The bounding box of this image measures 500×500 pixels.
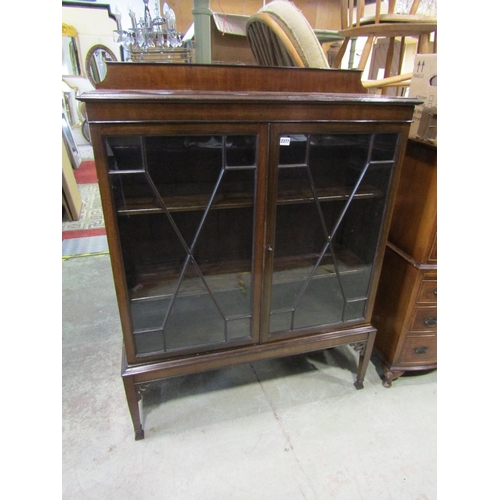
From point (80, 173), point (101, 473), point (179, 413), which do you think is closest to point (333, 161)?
point (179, 413)

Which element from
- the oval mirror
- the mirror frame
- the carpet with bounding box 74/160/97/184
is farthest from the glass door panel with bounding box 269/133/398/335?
the mirror frame

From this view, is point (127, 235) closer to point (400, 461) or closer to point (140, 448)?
point (140, 448)

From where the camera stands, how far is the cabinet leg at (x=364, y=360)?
1236 mm

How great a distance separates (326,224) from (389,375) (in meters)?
0.71

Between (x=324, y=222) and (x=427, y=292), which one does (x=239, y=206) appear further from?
(x=427, y=292)

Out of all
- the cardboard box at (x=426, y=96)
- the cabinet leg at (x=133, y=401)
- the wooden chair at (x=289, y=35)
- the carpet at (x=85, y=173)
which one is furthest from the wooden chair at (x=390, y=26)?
the carpet at (x=85, y=173)

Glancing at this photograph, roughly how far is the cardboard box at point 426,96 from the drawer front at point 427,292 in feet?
1.52

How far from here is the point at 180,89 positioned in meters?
0.88

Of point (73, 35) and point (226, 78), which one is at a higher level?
point (73, 35)

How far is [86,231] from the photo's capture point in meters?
2.52

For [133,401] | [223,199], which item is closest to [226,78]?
[223,199]

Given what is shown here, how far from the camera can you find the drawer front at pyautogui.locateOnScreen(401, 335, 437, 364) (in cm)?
125

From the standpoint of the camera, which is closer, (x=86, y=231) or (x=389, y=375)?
(x=389, y=375)

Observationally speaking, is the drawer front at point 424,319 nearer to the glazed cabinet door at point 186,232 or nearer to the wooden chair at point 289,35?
the glazed cabinet door at point 186,232
